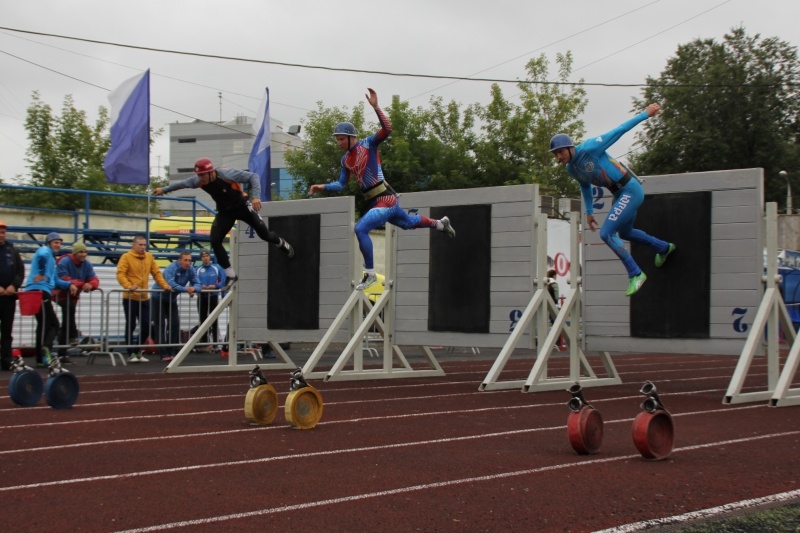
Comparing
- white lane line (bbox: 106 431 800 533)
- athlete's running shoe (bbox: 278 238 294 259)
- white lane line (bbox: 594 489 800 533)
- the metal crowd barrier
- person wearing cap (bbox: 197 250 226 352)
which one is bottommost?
white lane line (bbox: 106 431 800 533)

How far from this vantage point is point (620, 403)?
11406mm

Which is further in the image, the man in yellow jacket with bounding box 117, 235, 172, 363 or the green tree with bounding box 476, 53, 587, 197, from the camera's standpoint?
the green tree with bounding box 476, 53, 587, 197

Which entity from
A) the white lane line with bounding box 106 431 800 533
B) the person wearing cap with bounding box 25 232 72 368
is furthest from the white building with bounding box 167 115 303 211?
the white lane line with bounding box 106 431 800 533

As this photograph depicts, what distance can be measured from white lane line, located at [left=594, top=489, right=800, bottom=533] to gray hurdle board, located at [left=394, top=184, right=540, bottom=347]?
7191 mm

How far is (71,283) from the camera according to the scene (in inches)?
682

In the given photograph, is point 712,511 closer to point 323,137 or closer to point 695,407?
point 695,407

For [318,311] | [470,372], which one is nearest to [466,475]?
[318,311]

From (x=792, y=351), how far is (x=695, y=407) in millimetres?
1281

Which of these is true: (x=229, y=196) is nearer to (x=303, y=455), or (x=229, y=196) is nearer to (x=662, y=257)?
(x=662, y=257)

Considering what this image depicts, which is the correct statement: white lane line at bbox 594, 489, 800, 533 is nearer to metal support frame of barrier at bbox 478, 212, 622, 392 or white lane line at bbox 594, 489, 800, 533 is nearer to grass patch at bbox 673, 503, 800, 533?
grass patch at bbox 673, 503, 800, 533

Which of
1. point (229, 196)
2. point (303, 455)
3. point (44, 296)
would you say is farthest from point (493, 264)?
point (44, 296)

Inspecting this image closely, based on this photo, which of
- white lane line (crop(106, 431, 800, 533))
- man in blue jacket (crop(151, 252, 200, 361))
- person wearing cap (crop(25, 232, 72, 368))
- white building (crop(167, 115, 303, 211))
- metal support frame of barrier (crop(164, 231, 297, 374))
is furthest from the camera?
white building (crop(167, 115, 303, 211))

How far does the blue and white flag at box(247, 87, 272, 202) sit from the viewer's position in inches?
800

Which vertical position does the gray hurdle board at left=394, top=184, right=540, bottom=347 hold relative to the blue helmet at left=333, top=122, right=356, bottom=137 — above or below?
below
